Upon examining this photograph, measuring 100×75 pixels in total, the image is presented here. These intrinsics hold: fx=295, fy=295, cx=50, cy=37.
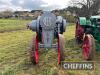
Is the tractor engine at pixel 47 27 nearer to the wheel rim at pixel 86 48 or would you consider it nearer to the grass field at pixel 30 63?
the grass field at pixel 30 63

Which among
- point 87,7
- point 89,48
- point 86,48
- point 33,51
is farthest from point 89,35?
point 87,7

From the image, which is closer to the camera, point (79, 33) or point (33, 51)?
point (33, 51)

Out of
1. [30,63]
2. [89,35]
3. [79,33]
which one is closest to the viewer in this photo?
[30,63]

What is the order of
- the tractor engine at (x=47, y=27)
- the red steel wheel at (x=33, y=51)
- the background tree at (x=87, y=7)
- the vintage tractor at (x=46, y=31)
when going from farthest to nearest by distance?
the background tree at (x=87, y=7) < the tractor engine at (x=47, y=27) < the vintage tractor at (x=46, y=31) < the red steel wheel at (x=33, y=51)

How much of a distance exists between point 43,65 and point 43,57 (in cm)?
117

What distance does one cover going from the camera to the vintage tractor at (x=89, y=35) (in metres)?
9.09

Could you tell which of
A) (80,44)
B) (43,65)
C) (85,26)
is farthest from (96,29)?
(43,65)

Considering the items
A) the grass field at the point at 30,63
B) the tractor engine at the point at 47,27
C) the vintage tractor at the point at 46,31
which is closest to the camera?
the grass field at the point at 30,63

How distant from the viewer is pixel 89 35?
31.4 ft

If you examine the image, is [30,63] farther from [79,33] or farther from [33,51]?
[79,33]

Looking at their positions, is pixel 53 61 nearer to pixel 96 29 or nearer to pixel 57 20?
pixel 57 20

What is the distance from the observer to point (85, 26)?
38.5 feet

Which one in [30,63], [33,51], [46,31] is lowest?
[30,63]

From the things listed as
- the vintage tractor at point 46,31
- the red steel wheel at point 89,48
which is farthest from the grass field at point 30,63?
the vintage tractor at point 46,31
